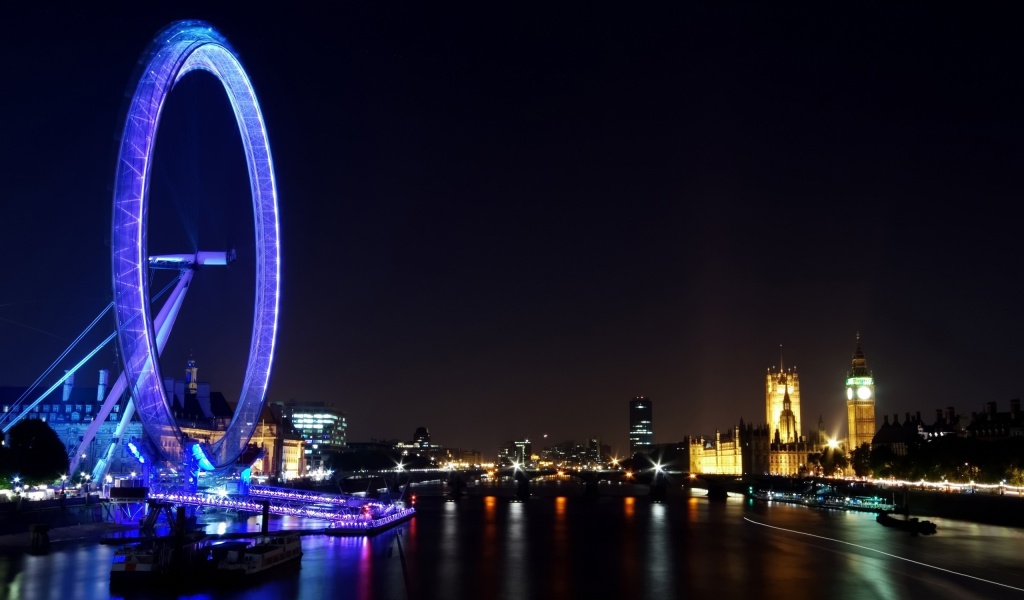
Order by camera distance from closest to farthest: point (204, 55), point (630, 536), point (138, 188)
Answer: point (138, 188), point (204, 55), point (630, 536)

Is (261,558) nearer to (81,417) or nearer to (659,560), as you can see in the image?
(659,560)

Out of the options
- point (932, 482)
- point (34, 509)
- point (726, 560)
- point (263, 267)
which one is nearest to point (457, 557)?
point (726, 560)

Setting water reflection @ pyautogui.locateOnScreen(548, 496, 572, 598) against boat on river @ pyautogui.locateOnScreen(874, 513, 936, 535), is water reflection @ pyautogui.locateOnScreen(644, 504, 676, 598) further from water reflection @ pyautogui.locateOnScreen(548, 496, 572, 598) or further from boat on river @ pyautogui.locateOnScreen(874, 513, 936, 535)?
boat on river @ pyautogui.locateOnScreen(874, 513, 936, 535)

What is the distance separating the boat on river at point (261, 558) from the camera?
147 feet

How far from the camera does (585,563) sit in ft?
186

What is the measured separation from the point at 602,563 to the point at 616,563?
799mm

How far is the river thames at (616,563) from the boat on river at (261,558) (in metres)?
0.99

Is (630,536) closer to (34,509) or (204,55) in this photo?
(34,509)

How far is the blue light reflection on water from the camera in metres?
44.6

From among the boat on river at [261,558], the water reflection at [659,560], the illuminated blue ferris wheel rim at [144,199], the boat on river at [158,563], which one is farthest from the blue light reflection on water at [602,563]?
the illuminated blue ferris wheel rim at [144,199]

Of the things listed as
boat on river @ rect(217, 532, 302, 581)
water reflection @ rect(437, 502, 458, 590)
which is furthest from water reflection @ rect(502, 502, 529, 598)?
boat on river @ rect(217, 532, 302, 581)

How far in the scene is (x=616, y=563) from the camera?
57031 mm

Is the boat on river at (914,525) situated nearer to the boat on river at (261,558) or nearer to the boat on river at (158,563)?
the boat on river at (261,558)

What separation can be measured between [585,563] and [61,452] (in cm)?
3805
